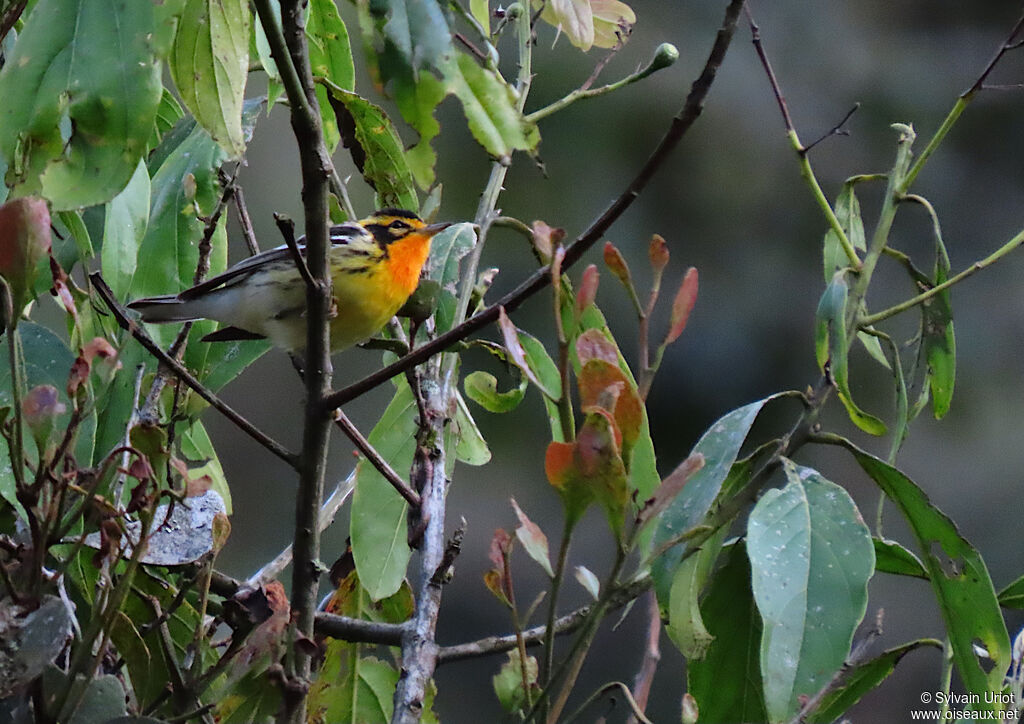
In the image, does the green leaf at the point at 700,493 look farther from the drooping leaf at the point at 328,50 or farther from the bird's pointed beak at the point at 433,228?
the bird's pointed beak at the point at 433,228

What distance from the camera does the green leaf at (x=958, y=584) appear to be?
1.27 meters

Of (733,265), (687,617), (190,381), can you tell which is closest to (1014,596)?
(687,617)

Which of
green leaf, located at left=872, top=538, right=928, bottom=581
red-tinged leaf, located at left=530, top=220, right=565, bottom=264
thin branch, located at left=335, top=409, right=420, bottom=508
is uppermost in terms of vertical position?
red-tinged leaf, located at left=530, top=220, right=565, bottom=264

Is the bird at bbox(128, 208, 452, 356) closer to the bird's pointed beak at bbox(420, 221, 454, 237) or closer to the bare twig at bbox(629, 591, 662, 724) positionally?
the bird's pointed beak at bbox(420, 221, 454, 237)

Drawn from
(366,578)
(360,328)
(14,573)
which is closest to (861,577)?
(366,578)

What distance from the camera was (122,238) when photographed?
4.19 ft

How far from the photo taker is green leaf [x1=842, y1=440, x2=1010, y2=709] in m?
1.27

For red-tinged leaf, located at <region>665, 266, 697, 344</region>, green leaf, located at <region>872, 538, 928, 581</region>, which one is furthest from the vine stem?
green leaf, located at <region>872, 538, 928, 581</region>

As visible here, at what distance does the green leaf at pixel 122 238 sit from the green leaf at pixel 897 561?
3.21 feet

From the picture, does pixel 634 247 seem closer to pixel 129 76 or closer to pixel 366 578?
pixel 366 578

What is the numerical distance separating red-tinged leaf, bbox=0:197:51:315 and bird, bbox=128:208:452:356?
0.95 m

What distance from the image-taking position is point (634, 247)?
5961 millimetres

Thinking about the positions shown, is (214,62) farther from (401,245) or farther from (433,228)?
(401,245)

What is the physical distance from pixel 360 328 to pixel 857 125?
555 centimetres
